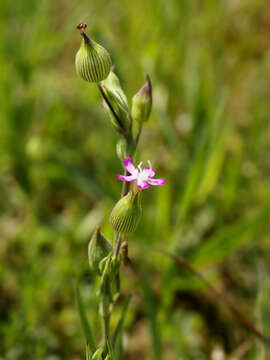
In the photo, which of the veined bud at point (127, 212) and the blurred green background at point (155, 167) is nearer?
the veined bud at point (127, 212)

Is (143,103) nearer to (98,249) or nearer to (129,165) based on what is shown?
(129,165)

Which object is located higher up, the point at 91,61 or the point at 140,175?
the point at 91,61

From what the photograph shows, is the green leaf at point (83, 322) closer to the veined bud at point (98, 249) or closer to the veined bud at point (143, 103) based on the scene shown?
the veined bud at point (98, 249)

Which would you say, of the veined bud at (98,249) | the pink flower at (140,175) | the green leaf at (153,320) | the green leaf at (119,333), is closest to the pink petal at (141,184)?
the pink flower at (140,175)

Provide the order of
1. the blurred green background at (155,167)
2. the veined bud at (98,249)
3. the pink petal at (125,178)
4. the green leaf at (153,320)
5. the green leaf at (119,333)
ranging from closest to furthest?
1. the pink petal at (125,178)
2. the veined bud at (98,249)
3. the green leaf at (119,333)
4. the green leaf at (153,320)
5. the blurred green background at (155,167)

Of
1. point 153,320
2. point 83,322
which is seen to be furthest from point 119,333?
point 153,320

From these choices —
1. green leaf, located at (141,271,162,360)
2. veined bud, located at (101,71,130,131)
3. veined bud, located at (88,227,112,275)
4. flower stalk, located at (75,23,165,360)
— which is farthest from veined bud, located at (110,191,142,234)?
green leaf, located at (141,271,162,360)

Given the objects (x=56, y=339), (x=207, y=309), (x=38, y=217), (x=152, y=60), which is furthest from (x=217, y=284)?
(x=152, y=60)

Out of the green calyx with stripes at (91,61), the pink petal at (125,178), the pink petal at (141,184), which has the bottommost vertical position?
the pink petal at (141,184)
